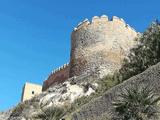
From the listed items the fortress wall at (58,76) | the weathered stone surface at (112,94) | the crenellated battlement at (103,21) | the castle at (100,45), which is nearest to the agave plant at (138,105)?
the weathered stone surface at (112,94)

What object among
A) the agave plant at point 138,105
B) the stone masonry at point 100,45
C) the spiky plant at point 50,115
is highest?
the stone masonry at point 100,45

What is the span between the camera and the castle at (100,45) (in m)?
31.5

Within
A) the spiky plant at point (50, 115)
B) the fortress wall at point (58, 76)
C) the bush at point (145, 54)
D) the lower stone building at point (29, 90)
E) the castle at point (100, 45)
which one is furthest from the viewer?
the lower stone building at point (29, 90)

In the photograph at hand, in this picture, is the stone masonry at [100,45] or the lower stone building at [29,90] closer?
the stone masonry at [100,45]

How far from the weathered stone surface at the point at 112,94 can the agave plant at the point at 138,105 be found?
2.07 m

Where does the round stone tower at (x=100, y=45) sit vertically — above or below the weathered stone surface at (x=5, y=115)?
above

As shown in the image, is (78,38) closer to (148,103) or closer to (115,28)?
(115,28)

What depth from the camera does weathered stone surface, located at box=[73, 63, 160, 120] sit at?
1897cm

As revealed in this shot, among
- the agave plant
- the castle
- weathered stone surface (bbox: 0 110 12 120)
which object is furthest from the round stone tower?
the agave plant

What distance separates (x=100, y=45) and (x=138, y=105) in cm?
1624

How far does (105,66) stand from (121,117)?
15.0m

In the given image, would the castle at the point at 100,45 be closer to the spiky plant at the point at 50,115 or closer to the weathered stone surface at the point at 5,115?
the weathered stone surface at the point at 5,115

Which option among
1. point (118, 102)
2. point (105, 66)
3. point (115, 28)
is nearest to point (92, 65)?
point (105, 66)

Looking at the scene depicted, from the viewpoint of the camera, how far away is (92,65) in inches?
1241
